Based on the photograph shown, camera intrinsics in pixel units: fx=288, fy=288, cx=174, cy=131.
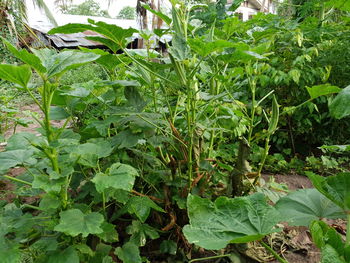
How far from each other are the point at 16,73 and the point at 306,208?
34.6 inches

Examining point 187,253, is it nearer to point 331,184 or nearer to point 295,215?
point 295,215

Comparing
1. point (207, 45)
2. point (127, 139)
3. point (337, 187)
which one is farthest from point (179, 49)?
point (337, 187)

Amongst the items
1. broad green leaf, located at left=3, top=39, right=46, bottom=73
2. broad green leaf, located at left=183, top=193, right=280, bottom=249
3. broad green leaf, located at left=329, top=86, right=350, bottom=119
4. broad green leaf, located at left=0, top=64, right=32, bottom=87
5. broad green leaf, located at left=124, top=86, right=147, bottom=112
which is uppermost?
broad green leaf, located at left=3, top=39, right=46, bottom=73

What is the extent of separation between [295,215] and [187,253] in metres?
0.62

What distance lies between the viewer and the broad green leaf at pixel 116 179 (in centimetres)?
83

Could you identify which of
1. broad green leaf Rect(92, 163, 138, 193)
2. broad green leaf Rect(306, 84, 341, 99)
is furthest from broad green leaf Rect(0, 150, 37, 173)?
broad green leaf Rect(306, 84, 341, 99)

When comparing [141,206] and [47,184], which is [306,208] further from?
[47,184]

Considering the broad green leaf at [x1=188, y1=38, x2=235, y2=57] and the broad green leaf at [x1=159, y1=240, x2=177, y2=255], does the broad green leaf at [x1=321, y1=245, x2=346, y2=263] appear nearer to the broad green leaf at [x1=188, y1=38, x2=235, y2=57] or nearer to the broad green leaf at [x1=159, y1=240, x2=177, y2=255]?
the broad green leaf at [x1=188, y1=38, x2=235, y2=57]

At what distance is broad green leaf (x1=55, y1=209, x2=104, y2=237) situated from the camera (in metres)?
0.78

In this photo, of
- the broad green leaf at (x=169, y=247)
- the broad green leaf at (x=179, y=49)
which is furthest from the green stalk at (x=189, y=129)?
the broad green leaf at (x=169, y=247)

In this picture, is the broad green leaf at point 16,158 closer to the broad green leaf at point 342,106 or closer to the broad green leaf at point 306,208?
the broad green leaf at point 306,208

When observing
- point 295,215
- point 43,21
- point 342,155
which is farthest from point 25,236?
point 43,21

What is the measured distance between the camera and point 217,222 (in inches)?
27.0

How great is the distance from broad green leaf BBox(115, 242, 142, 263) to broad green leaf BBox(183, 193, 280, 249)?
45 cm
